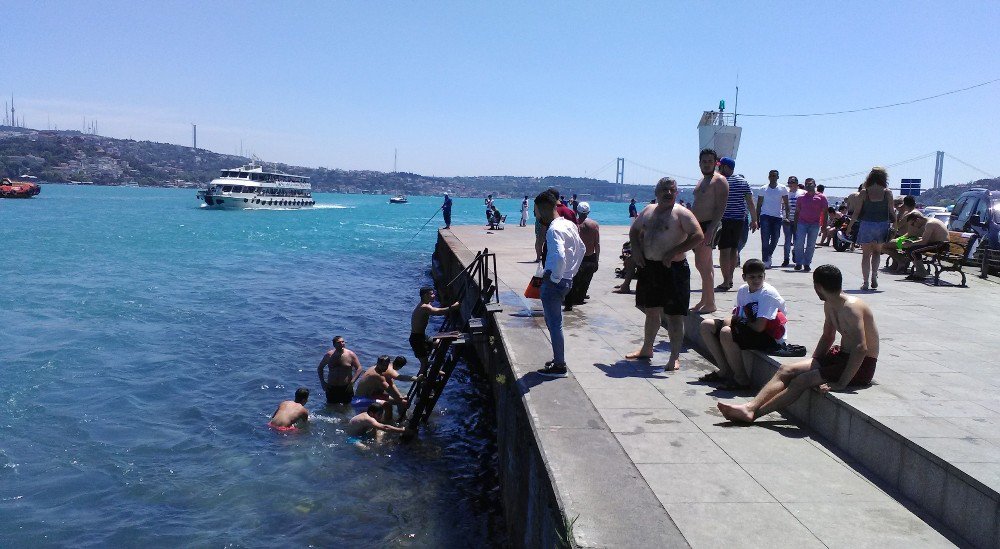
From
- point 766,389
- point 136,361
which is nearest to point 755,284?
point 766,389

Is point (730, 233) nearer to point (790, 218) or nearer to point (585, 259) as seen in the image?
point (585, 259)

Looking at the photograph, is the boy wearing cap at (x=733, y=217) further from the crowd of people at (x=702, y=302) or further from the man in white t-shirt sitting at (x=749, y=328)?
the man in white t-shirt sitting at (x=749, y=328)

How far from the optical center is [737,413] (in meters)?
5.51

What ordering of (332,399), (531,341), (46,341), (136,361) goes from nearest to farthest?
(531,341), (332,399), (136,361), (46,341)

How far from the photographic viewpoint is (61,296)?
77.3 feet

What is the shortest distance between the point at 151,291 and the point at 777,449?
80.5 ft

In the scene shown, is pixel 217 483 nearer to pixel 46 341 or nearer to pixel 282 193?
pixel 46 341

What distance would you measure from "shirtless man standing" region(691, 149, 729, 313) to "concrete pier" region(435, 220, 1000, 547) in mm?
756

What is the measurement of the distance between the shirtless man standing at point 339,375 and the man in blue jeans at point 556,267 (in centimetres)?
493

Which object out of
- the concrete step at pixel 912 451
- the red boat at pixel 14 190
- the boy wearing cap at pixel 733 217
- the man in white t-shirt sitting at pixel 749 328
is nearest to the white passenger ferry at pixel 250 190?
the red boat at pixel 14 190

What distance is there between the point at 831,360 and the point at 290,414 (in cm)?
727

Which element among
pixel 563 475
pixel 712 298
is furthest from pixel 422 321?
pixel 563 475

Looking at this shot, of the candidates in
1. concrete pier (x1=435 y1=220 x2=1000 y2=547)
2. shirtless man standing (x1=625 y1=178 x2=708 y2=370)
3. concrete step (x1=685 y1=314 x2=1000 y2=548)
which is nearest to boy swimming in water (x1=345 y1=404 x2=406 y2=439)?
concrete pier (x1=435 y1=220 x2=1000 y2=547)

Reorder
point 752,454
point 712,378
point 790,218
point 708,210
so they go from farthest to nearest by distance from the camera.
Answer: point 790,218 < point 708,210 < point 712,378 < point 752,454
